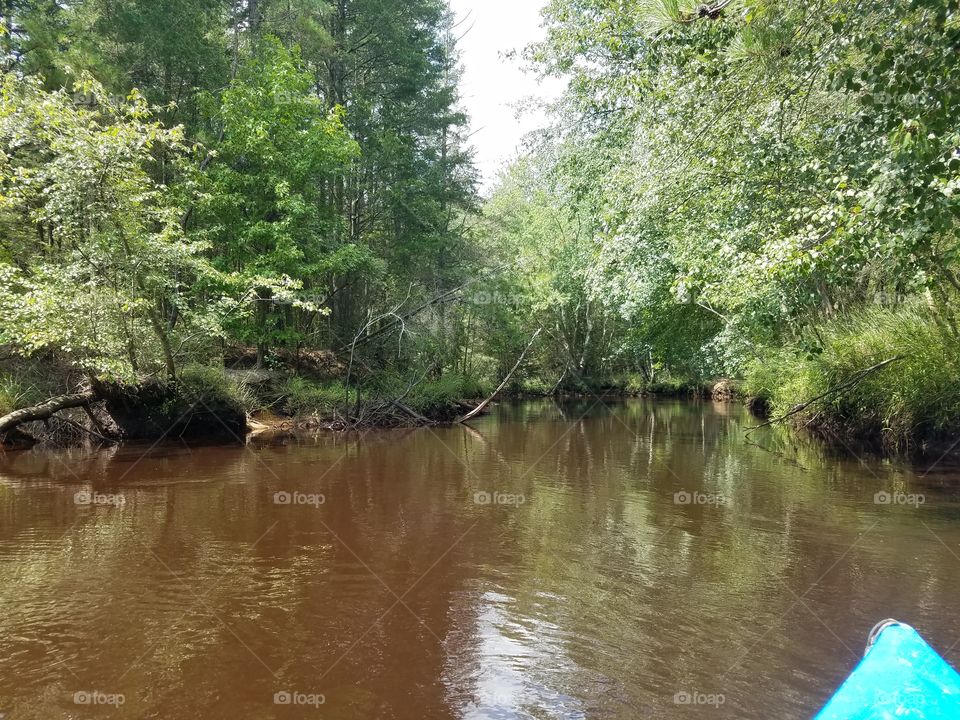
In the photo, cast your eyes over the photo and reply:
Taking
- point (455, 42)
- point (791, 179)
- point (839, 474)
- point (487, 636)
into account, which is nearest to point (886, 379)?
point (839, 474)

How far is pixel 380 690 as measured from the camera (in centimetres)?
364

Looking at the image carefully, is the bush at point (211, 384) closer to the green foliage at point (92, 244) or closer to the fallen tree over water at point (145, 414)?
the fallen tree over water at point (145, 414)

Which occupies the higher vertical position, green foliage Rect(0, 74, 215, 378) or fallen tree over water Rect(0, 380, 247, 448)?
green foliage Rect(0, 74, 215, 378)

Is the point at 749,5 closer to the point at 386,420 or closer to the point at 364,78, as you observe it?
the point at 386,420

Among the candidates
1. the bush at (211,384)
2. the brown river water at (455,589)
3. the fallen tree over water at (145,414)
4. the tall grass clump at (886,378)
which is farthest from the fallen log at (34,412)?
the tall grass clump at (886,378)

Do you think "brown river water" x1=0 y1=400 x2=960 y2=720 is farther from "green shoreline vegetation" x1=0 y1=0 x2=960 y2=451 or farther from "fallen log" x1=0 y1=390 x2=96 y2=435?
"green shoreline vegetation" x1=0 y1=0 x2=960 y2=451

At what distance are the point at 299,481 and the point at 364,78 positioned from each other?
18088mm

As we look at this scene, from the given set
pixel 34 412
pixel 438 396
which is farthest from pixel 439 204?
pixel 34 412

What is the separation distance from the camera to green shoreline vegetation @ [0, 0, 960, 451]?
19.7 feet

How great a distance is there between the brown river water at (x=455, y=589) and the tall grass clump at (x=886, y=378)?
141 centimetres

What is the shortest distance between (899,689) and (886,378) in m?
10.8

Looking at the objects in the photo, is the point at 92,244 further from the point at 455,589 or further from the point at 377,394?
the point at 455,589

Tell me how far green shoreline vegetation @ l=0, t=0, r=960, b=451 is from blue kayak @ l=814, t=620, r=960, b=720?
3.08 metres

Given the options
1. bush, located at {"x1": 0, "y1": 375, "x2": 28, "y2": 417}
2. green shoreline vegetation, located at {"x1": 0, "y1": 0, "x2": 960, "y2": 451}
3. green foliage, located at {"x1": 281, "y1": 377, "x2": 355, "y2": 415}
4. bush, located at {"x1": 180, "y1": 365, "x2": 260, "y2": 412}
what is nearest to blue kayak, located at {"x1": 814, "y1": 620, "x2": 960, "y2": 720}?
green shoreline vegetation, located at {"x1": 0, "y1": 0, "x2": 960, "y2": 451}
